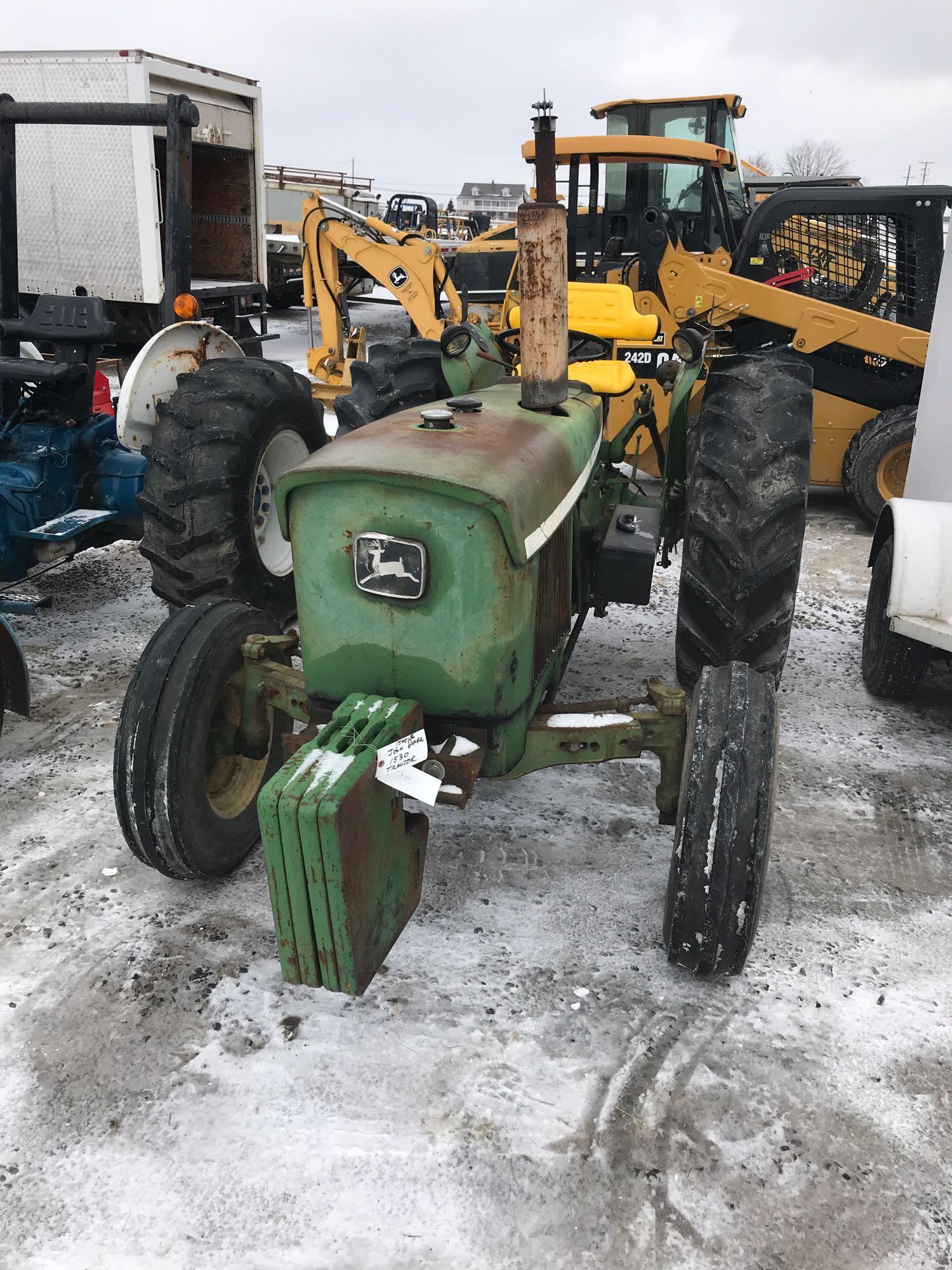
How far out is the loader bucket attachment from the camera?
83.7 inches

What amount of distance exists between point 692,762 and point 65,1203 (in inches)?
65.9

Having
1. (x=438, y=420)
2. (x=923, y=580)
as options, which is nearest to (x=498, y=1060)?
(x=438, y=420)

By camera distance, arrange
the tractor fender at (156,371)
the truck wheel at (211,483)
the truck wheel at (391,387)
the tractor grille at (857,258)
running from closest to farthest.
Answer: the truck wheel at (211,483)
the truck wheel at (391,387)
the tractor fender at (156,371)
the tractor grille at (857,258)

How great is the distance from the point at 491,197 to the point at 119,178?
6380 centimetres

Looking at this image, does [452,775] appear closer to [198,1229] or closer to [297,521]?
[297,521]

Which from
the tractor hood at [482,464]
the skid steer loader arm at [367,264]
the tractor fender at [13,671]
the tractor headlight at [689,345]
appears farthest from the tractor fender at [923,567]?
the skid steer loader arm at [367,264]

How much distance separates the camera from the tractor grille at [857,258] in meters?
6.87

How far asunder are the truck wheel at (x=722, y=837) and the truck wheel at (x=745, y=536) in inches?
32.5

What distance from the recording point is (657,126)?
8484mm

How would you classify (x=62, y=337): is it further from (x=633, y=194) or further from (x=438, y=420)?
(x=633, y=194)

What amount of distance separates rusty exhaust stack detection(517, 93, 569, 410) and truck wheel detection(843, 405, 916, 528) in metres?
4.63

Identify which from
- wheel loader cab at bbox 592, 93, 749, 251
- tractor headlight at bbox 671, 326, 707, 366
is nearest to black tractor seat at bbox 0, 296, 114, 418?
tractor headlight at bbox 671, 326, 707, 366

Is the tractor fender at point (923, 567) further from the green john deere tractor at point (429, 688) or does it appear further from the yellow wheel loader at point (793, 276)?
the yellow wheel loader at point (793, 276)

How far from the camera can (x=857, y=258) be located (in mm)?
7000
